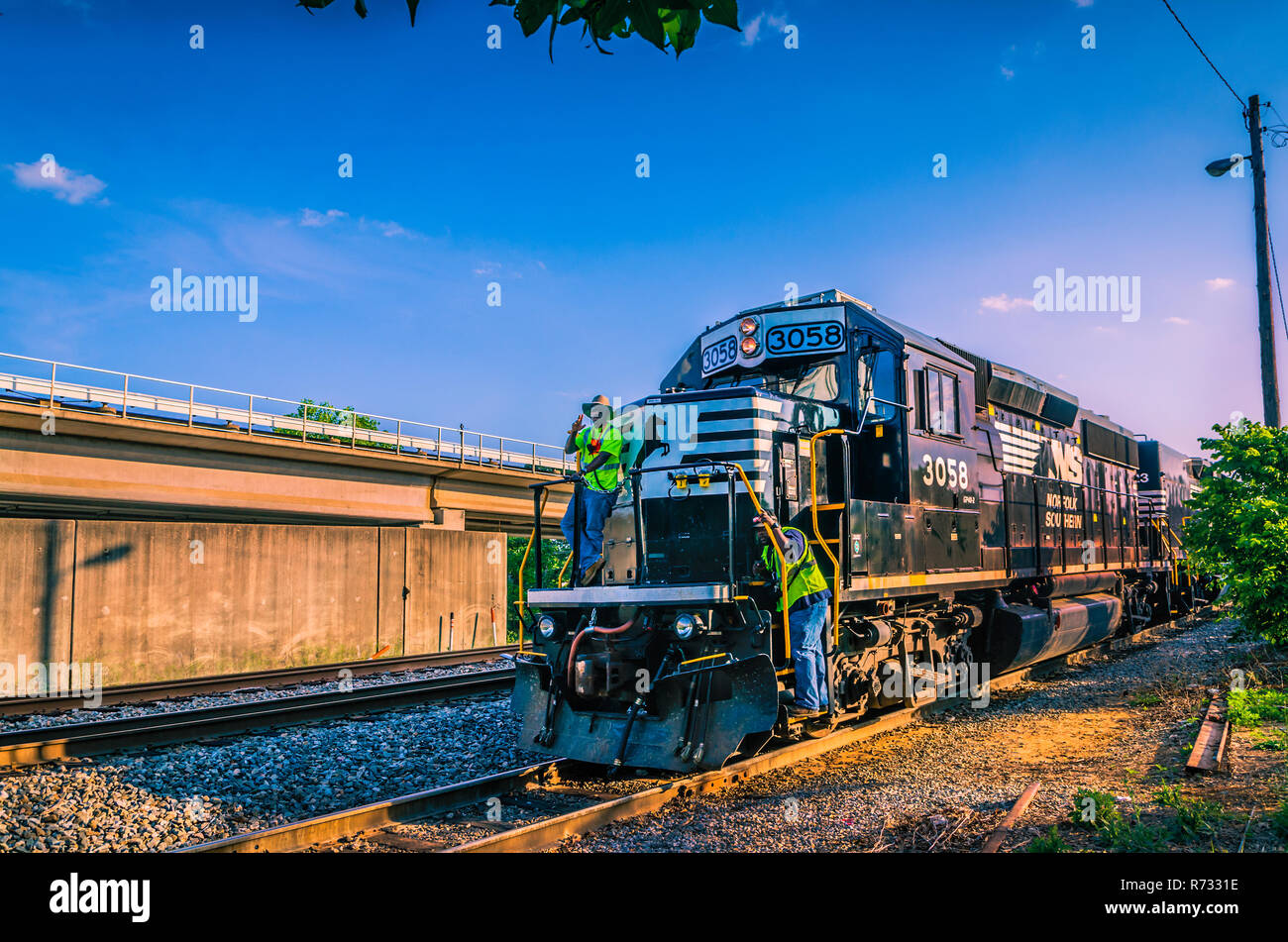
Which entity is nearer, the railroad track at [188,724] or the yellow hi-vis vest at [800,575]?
the yellow hi-vis vest at [800,575]

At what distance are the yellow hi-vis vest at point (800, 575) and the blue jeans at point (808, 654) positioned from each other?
0.40 feet

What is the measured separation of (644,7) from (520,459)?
2794 centimetres

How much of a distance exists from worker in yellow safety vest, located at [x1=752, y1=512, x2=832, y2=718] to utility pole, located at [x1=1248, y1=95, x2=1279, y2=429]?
383 inches

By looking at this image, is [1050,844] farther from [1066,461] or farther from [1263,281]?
[1263,281]

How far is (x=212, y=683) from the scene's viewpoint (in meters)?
12.7

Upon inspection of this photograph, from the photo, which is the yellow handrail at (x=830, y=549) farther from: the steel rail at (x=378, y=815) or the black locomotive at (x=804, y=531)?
the steel rail at (x=378, y=815)

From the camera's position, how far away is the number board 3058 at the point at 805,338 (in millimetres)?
7527

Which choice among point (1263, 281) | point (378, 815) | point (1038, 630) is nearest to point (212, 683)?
point (378, 815)

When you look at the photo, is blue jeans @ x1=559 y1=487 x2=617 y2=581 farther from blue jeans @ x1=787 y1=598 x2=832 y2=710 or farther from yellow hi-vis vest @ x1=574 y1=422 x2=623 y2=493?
blue jeans @ x1=787 y1=598 x2=832 y2=710

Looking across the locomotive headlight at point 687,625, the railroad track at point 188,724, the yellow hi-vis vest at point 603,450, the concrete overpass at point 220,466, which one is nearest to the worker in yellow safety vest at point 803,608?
the locomotive headlight at point 687,625

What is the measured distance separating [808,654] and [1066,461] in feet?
27.2
